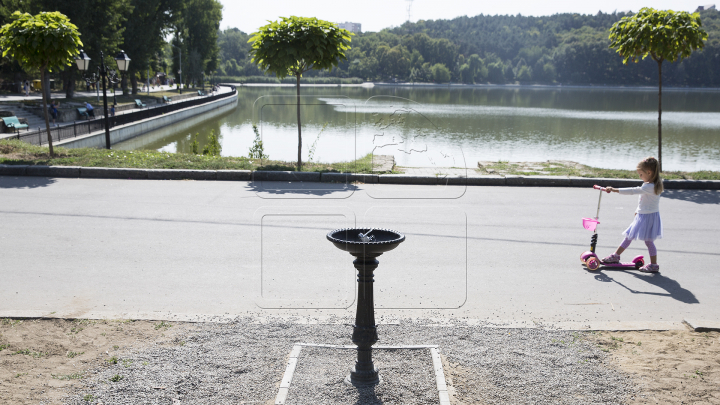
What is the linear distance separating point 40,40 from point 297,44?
7328 millimetres

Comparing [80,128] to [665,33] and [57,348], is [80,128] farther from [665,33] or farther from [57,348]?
[665,33]

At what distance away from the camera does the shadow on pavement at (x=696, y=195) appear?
38.9ft

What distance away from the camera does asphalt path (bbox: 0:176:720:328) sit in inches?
225

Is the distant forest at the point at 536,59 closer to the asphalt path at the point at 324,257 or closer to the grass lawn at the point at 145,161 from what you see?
the grass lawn at the point at 145,161

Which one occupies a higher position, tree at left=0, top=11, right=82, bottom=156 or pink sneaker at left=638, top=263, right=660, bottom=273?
tree at left=0, top=11, right=82, bottom=156

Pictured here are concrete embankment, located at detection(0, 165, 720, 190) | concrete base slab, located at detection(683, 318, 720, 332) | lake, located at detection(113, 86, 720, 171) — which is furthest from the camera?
concrete embankment, located at detection(0, 165, 720, 190)

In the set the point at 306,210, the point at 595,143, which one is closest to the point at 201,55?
the point at 595,143

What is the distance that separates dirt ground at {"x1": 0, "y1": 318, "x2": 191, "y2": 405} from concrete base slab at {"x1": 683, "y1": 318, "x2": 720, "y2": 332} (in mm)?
4902

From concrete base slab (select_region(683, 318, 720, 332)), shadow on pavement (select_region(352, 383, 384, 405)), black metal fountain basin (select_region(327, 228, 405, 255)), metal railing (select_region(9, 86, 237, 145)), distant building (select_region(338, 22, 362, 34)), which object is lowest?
shadow on pavement (select_region(352, 383, 384, 405))

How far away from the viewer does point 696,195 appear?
12.4m

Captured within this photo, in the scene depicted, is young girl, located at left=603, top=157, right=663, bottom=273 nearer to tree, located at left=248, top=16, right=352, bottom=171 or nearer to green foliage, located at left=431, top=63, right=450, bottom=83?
tree, located at left=248, top=16, right=352, bottom=171

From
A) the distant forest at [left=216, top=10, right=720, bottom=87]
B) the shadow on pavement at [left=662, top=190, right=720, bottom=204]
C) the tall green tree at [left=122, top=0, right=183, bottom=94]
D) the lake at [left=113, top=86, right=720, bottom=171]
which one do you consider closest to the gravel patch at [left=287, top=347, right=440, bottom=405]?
the lake at [left=113, top=86, right=720, bottom=171]

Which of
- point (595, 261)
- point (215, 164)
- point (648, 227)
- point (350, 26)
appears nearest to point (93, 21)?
point (350, 26)

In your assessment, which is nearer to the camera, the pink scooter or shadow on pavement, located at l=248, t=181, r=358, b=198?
the pink scooter
